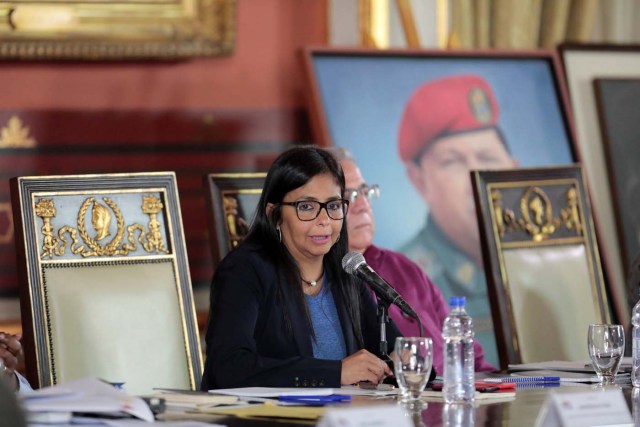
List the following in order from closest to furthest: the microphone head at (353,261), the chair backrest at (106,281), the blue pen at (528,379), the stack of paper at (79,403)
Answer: the stack of paper at (79,403)
the microphone head at (353,261)
the blue pen at (528,379)
the chair backrest at (106,281)

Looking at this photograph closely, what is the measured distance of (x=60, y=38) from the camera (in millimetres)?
4531

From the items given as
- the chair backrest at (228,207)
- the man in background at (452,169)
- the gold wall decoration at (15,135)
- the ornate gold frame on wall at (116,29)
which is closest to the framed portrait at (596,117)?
the man in background at (452,169)

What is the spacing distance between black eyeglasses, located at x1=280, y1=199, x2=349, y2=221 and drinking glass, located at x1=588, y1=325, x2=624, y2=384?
0.65 metres

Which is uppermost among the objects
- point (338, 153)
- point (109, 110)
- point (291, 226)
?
point (109, 110)

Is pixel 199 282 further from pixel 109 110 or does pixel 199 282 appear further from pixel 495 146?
pixel 495 146

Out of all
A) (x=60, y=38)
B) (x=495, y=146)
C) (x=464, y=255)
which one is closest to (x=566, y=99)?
(x=495, y=146)

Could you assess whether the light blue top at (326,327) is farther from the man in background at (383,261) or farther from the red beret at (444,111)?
the red beret at (444,111)

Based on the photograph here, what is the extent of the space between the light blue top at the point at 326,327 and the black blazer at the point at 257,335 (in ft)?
0.05

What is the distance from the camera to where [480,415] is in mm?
2137

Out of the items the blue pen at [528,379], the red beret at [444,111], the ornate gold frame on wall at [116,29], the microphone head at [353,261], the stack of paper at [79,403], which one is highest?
the ornate gold frame on wall at [116,29]

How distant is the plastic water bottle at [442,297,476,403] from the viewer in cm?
235

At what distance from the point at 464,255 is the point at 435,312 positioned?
137cm

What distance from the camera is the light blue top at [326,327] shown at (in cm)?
296

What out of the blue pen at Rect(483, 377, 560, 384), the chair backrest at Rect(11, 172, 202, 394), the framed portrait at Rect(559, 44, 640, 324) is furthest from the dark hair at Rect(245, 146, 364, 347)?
the framed portrait at Rect(559, 44, 640, 324)
